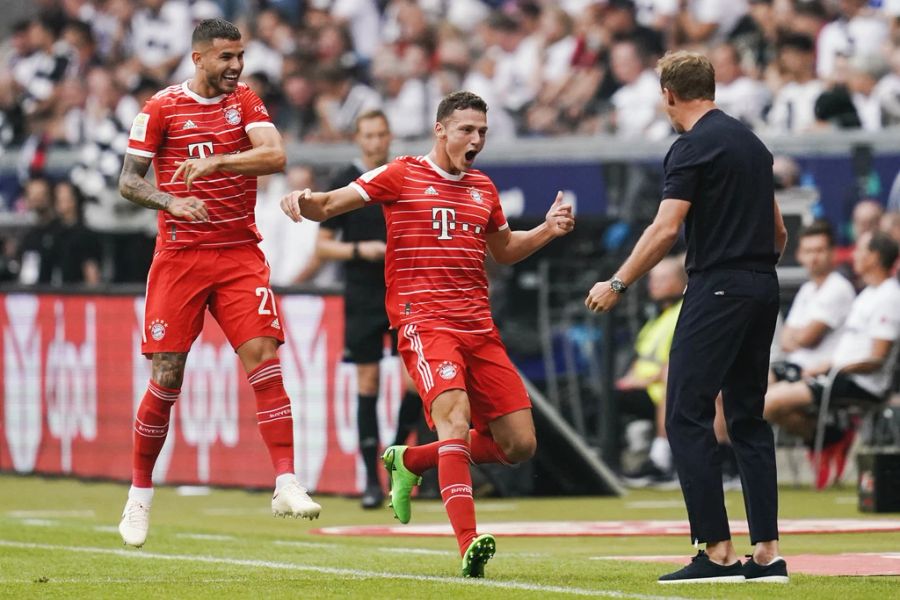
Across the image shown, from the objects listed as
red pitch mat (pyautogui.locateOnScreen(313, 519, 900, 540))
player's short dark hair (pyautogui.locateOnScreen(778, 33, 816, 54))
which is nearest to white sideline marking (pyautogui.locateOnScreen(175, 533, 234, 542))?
red pitch mat (pyautogui.locateOnScreen(313, 519, 900, 540))

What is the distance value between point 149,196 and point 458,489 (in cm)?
212

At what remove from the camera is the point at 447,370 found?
8.21 m

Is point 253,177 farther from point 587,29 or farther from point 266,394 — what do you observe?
point 587,29

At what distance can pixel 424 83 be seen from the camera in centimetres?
2031

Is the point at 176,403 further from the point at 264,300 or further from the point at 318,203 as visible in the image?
the point at 318,203

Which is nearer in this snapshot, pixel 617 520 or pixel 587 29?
pixel 617 520

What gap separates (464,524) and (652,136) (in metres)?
9.87

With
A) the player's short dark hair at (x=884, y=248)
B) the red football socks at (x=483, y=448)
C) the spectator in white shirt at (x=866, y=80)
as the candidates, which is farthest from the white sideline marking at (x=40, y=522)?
the spectator in white shirt at (x=866, y=80)

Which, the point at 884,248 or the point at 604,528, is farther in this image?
the point at 884,248

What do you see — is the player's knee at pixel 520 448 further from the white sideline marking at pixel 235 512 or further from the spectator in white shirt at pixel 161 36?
the spectator in white shirt at pixel 161 36

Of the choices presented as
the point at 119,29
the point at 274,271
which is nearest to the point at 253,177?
the point at 274,271

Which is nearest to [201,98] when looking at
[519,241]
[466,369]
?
[519,241]

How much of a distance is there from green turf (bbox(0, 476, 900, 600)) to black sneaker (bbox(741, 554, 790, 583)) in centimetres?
8

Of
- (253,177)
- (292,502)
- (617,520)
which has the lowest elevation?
(617,520)
